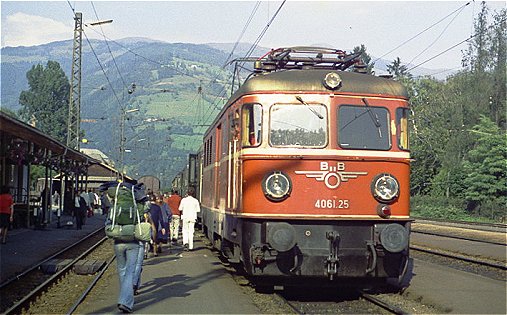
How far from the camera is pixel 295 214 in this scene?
10.8 m

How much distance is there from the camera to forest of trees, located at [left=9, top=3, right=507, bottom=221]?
45.9 metres

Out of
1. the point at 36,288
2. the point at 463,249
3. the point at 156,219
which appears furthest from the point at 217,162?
the point at 463,249

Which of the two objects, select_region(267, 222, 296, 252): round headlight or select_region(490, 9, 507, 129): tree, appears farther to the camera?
select_region(490, 9, 507, 129): tree

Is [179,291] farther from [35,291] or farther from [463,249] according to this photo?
[463,249]

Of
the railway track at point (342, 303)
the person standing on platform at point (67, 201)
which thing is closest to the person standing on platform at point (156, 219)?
the railway track at point (342, 303)

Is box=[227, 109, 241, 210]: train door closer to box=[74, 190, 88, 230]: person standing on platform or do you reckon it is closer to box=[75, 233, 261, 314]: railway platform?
box=[75, 233, 261, 314]: railway platform

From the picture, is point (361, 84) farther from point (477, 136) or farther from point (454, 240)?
point (477, 136)

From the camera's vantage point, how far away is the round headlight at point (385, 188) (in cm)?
1098

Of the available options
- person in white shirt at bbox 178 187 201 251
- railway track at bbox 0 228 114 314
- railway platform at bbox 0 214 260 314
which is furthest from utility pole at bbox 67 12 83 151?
railway track at bbox 0 228 114 314

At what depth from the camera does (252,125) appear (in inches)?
441

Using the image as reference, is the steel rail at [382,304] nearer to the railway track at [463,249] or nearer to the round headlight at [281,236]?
the round headlight at [281,236]

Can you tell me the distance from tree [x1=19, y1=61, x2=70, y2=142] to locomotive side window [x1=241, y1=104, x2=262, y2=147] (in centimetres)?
8504

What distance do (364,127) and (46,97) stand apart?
3547 inches

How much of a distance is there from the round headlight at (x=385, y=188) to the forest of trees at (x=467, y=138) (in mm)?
35702
